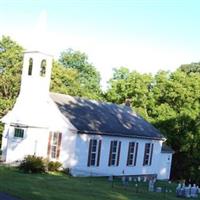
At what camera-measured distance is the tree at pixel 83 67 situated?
69188 mm

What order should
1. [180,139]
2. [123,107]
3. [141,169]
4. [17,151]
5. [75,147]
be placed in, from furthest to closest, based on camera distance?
[180,139] → [123,107] → [141,169] → [17,151] → [75,147]

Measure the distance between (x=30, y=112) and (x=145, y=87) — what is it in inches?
844

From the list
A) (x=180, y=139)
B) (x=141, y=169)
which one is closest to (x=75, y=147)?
(x=141, y=169)

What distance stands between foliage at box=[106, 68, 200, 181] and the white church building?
1017 cm

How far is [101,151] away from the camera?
118 ft

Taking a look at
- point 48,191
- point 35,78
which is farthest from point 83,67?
point 48,191

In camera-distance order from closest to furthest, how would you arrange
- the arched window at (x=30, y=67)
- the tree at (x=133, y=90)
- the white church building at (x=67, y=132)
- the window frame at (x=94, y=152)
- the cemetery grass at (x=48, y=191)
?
the cemetery grass at (x=48, y=191) → the white church building at (x=67, y=132) → the window frame at (x=94, y=152) → the arched window at (x=30, y=67) → the tree at (x=133, y=90)

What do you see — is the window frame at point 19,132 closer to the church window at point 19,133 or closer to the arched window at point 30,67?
the church window at point 19,133

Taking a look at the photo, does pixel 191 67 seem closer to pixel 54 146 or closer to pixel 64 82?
pixel 64 82

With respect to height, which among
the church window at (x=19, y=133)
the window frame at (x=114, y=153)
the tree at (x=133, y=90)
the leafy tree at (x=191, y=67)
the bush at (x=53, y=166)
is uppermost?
the leafy tree at (x=191, y=67)

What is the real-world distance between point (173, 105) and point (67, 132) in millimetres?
22324

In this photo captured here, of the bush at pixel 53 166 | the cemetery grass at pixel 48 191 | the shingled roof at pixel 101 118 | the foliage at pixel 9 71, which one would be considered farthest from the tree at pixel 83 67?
the cemetery grass at pixel 48 191

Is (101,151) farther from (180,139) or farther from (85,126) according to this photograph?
(180,139)

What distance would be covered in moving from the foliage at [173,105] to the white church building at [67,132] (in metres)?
10.2
